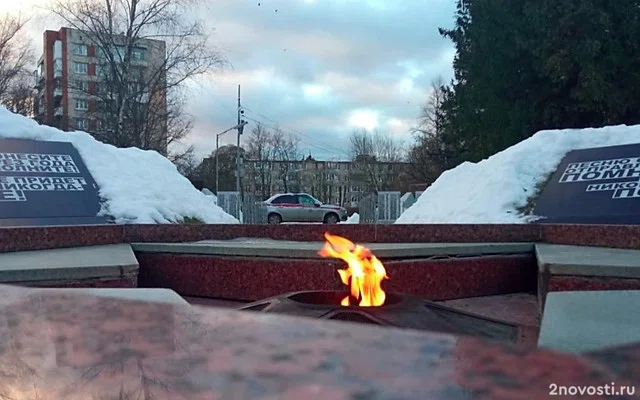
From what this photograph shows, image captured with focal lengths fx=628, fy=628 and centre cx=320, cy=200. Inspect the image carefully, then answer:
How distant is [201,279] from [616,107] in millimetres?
13072

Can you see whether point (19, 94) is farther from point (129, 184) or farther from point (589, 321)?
point (589, 321)

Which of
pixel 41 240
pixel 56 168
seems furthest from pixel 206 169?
pixel 41 240

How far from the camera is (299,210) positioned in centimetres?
2366

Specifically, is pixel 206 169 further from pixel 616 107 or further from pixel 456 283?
pixel 456 283

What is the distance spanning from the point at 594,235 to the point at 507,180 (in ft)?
11.4

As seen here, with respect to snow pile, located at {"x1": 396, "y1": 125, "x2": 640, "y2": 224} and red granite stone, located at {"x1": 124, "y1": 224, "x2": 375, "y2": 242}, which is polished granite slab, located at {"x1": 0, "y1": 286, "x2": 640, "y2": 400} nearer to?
red granite stone, located at {"x1": 124, "y1": 224, "x2": 375, "y2": 242}

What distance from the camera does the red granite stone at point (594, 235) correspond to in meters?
5.84

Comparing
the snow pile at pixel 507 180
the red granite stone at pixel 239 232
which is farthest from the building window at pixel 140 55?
the red granite stone at pixel 239 232

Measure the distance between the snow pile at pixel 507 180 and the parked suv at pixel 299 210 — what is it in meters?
12.4

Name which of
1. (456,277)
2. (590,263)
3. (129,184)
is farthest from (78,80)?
(590,263)

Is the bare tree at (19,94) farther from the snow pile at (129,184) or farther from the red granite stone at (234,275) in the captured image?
the red granite stone at (234,275)

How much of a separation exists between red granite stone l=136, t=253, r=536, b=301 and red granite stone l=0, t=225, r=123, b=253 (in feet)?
1.98

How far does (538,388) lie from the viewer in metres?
0.82
